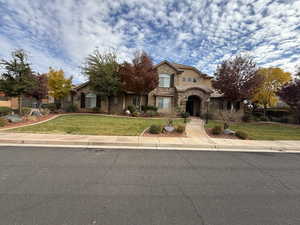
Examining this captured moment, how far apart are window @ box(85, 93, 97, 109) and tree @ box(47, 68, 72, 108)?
2877 mm

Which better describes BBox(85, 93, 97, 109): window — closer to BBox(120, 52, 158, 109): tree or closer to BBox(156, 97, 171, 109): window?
BBox(120, 52, 158, 109): tree

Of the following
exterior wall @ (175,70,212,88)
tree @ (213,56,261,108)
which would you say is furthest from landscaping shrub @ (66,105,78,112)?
tree @ (213,56,261,108)

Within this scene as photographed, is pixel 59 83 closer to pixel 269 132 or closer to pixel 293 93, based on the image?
pixel 269 132

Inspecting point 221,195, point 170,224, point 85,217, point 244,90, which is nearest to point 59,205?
point 85,217

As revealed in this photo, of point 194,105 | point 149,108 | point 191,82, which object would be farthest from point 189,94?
point 149,108

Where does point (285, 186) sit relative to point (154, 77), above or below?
below

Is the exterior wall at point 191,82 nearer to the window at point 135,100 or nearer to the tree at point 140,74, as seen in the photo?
the tree at point 140,74

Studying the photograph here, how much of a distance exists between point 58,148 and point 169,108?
1622 cm

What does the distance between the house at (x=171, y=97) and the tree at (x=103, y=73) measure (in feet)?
7.89

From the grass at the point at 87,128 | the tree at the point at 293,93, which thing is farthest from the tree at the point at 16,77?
the tree at the point at 293,93

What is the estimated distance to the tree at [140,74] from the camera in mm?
16766

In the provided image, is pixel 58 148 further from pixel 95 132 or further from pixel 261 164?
pixel 261 164

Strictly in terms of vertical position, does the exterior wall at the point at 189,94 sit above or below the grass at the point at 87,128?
above

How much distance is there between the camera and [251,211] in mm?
2629
